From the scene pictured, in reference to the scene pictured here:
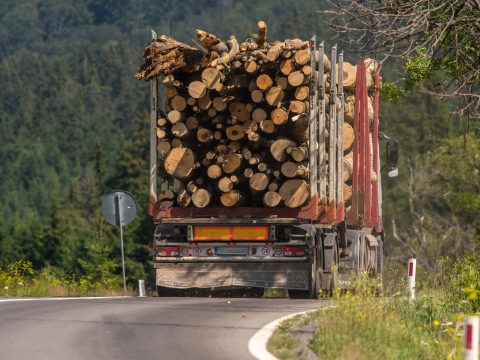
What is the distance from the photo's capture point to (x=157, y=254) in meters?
18.7

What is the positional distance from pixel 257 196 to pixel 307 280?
1314 millimetres

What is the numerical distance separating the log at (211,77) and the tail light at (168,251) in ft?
7.49

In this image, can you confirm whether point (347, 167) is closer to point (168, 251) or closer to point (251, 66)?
point (251, 66)

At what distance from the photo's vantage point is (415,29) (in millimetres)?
14977

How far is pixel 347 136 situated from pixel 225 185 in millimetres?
3021

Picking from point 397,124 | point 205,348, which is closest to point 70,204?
point 397,124

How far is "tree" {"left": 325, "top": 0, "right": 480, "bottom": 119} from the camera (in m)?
15.1

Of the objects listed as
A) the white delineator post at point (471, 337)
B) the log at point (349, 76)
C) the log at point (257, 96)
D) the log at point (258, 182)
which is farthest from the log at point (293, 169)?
the white delineator post at point (471, 337)

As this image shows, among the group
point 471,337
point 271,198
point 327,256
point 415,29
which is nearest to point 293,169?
point 271,198

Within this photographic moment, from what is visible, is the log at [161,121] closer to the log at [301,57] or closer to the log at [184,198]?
the log at [184,198]

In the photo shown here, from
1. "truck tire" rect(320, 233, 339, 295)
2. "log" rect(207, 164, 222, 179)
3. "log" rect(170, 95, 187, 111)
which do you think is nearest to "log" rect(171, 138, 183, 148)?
"log" rect(170, 95, 187, 111)

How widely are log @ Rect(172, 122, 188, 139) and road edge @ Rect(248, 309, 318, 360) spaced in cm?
540

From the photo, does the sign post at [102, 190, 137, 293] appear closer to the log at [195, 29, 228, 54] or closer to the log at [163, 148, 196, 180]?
the log at [163, 148, 196, 180]

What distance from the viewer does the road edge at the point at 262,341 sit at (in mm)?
10500
